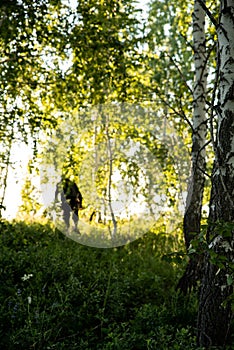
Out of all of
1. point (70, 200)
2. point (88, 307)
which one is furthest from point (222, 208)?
point (70, 200)

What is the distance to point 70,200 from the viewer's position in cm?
995

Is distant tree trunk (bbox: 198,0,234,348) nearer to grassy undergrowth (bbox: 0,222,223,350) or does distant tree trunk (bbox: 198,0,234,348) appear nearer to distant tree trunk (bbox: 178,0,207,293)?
grassy undergrowth (bbox: 0,222,223,350)

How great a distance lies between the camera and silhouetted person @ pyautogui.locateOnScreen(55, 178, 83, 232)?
9742 millimetres

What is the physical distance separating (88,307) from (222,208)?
6.41 ft

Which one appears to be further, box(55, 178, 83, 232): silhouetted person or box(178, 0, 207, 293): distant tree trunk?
box(55, 178, 83, 232): silhouetted person

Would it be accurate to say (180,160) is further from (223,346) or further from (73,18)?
(223,346)

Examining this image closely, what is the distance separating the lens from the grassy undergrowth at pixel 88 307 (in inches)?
146

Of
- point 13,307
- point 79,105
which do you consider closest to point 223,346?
point 13,307

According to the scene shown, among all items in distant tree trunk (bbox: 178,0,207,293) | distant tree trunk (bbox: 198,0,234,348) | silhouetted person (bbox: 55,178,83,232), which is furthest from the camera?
silhouetted person (bbox: 55,178,83,232)

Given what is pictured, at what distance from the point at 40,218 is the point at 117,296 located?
6.86 m

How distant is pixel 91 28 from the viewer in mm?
7363

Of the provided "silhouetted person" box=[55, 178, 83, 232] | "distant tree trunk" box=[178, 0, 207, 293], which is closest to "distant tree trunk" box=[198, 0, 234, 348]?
"distant tree trunk" box=[178, 0, 207, 293]

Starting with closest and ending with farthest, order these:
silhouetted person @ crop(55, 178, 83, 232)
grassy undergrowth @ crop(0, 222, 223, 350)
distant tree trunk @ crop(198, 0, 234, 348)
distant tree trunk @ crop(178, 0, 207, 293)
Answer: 1. distant tree trunk @ crop(198, 0, 234, 348)
2. grassy undergrowth @ crop(0, 222, 223, 350)
3. distant tree trunk @ crop(178, 0, 207, 293)
4. silhouetted person @ crop(55, 178, 83, 232)

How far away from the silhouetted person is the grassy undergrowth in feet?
9.13
